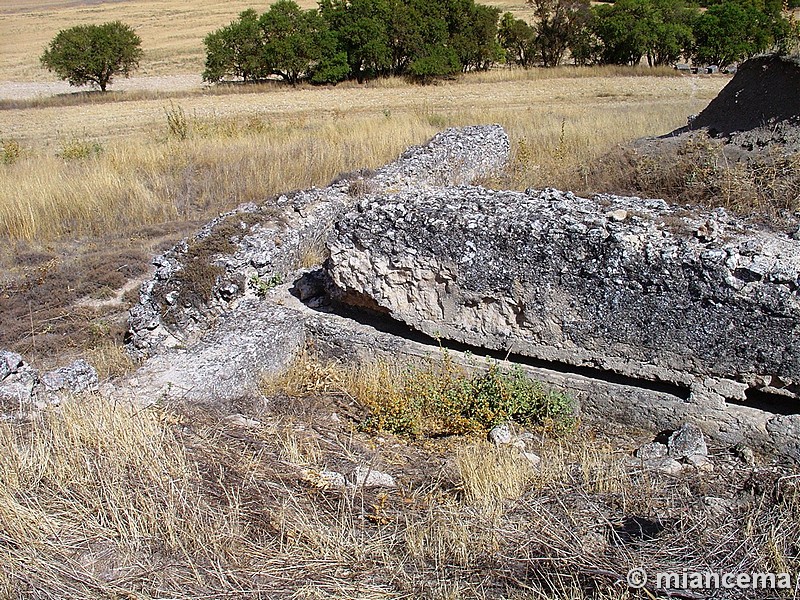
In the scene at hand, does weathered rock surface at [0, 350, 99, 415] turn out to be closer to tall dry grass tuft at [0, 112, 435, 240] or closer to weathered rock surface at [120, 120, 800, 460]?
weathered rock surface at [120, 120, 800, 460]

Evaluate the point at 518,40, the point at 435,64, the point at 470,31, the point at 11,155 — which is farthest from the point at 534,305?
the point at 518,40

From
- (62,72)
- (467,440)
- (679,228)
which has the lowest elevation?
(467,440)

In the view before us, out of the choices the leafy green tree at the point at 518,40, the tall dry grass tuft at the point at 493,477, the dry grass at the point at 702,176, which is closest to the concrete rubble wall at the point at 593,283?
the tall dry grass tuft at the point at 493,477

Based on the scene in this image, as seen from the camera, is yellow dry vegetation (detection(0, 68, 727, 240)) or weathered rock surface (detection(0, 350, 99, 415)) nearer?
weathered rock surface (detection(0, 350, 99, 415))

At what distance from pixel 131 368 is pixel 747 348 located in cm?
492

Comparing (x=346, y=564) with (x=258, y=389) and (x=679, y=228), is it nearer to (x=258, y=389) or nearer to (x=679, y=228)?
(x=258, y=389)

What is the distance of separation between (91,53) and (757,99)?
27332 mm

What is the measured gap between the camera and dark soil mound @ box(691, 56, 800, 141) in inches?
374

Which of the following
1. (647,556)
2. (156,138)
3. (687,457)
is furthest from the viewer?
(156,138)

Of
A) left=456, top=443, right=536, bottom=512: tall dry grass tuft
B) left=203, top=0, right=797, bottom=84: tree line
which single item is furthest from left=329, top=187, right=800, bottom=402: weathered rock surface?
left=203, top=0, right=797, bottom=84: tree line

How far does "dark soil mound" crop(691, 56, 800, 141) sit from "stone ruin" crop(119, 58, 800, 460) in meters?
4.79

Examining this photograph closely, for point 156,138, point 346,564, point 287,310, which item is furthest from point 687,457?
point 156,138

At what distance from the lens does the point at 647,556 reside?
3357mm

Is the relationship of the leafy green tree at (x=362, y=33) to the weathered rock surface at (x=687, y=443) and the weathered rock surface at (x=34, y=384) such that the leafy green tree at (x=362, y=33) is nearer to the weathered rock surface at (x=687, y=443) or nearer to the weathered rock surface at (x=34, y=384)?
the weathered rock surface at (x=34, y=384)
